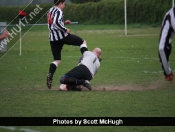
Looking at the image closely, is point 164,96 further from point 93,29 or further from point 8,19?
point 93,29

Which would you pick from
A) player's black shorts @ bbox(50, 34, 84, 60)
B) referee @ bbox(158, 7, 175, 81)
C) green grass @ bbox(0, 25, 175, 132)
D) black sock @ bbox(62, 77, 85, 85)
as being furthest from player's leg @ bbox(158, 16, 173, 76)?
player's black shorts @ bbox(50, 34, 84, 60)

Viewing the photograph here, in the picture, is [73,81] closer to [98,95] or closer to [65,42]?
[98,95]

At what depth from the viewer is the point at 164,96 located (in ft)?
37.6

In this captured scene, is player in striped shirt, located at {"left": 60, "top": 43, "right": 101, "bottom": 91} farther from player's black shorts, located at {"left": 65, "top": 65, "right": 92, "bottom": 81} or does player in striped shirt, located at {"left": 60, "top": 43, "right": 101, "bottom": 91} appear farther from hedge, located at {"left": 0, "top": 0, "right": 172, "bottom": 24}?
hedge, located at {"left": 0, "top": 0, "right": 172, "bottom": 24}

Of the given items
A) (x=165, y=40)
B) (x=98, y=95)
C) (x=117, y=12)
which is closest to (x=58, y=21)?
(x=98, y=95)

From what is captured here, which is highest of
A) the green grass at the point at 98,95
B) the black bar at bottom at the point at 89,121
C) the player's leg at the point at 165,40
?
the player's leg at the point at 165,40

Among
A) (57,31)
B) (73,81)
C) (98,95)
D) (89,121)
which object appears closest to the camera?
(89,121)

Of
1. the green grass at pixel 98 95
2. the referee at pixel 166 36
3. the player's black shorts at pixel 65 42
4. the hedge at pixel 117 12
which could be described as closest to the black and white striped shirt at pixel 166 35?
the referee at pixel 166 36

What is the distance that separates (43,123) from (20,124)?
372 mm

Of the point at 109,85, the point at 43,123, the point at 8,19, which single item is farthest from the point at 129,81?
the point at 8,19

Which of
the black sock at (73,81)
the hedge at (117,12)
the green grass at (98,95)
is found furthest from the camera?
the hedge at (117,12)

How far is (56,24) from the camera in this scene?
1323 centimetres

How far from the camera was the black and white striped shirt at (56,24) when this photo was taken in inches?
520

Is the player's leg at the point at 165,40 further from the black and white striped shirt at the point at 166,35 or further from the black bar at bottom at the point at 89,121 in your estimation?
the black bar at bottom at the point at 89,121
